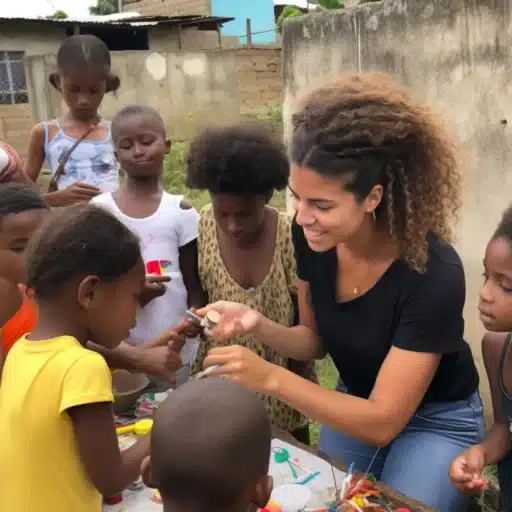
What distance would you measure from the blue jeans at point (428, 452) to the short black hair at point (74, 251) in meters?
1.03

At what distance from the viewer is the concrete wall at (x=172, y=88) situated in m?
10.4

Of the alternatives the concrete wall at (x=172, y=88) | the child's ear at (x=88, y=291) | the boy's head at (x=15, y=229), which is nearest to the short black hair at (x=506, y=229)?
the child's ear at (x=88, y=291)

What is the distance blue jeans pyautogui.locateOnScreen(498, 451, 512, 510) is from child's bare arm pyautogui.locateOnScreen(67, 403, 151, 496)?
3.76ft

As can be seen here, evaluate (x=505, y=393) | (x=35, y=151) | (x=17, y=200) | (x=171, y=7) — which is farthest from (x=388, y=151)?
(x=171, y=7)

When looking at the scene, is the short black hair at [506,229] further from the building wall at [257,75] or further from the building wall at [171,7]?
the building wall at [171,7]

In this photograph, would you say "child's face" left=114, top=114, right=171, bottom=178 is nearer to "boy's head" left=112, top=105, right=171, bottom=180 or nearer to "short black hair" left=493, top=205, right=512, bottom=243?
"boy's head" left=112, top=105, right=171, bottom=180

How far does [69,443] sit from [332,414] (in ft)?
2.38

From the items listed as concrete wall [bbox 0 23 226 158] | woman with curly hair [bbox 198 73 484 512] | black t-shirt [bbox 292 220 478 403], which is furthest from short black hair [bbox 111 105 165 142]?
concrete wall [bbox 0 23 226 158]

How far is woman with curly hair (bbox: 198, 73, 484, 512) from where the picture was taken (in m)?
1.80

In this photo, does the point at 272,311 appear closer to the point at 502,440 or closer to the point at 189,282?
the point at 189,282

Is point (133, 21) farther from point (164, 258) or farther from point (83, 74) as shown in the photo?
point (164, 258)

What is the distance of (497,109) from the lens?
10.1ft

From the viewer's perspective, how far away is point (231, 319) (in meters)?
2.03

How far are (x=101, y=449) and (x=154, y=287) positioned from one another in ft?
3.23
